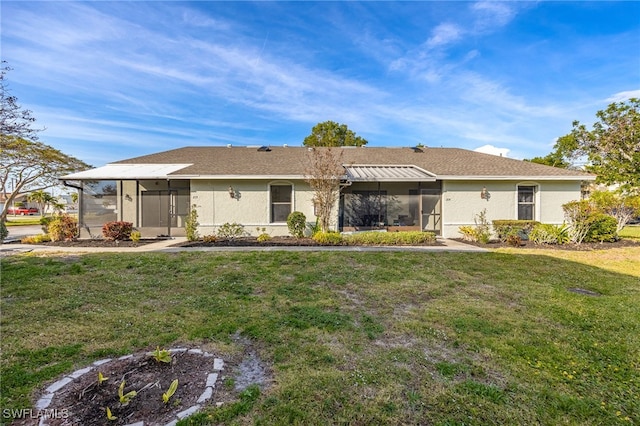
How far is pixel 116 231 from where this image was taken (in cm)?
1396

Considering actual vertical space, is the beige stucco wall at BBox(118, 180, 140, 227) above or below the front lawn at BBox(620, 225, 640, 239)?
above

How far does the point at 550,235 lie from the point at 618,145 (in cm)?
1000

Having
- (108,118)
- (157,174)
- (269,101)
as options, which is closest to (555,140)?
(269,101)

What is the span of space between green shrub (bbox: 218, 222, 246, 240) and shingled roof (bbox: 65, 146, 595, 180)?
98.2 inches

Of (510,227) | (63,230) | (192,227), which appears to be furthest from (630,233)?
(63,230)

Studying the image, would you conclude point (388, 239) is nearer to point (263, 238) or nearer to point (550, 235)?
point (263, 238)

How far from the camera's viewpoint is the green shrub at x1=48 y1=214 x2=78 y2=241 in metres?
14.4

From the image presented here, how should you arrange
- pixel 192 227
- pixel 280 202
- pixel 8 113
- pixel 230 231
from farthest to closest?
pixel 280 202
pixel 230 231
pixel 192 227
pixel 8 113

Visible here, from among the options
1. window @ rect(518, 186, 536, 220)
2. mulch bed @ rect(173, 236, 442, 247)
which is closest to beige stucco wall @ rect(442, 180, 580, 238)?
window @ rect(518, 186, 536, 220)

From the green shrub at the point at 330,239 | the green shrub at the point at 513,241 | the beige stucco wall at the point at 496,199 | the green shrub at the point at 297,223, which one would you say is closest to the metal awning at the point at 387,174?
the beige stucco wall at the point at 496,199

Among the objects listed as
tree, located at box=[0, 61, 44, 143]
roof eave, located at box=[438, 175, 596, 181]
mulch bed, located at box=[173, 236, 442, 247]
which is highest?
tree, located at box=[0, 61, 44, 143]

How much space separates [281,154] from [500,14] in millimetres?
13360

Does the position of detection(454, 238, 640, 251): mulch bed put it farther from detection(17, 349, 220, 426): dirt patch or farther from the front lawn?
detection(17, 349, 220, 426): dirt patch

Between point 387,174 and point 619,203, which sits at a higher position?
point 387,174
